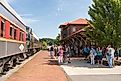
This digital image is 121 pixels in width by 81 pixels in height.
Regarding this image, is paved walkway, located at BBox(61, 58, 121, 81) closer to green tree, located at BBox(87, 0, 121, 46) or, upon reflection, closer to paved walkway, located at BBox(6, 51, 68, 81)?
paved walkway, located at BBox(6, 51, 68, 81)

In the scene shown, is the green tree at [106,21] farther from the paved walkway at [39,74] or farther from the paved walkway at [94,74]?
the paved walkway at [39,74]

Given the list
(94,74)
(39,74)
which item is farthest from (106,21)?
(39,74)

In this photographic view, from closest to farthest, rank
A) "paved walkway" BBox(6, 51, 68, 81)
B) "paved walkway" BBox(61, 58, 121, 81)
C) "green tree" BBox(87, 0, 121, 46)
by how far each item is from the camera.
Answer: "paved walkway" BBox(6, 51, 68, 81) < "paved walkway" BBox(61, 58, 121, 81) < "green tree" BBox(87, 0, 121, 46)

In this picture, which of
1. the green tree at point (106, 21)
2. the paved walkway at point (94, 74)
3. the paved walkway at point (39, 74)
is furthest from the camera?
the green tree at point (106, 21)

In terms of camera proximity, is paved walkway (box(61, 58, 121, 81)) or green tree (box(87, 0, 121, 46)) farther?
green tree (box(87, 0, 121, 46))

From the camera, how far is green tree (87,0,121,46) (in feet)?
82.3

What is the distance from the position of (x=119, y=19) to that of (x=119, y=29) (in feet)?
2.82

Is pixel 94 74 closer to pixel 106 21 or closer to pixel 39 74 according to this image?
pixel 39 74

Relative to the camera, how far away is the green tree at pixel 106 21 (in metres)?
25.1

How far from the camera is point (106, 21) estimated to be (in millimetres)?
26062

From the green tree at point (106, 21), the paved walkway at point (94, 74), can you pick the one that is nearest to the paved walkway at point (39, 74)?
the paved walkway at point (94, 74)

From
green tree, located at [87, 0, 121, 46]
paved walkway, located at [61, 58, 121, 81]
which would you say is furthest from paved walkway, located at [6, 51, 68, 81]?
green tree, located at [87, 0, 121, 46]

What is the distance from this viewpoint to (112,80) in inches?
561

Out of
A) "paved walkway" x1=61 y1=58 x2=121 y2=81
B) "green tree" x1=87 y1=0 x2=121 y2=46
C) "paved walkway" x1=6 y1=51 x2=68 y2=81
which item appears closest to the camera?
"paved walkway" x1=6 y1=51 x2=68 y2=81
